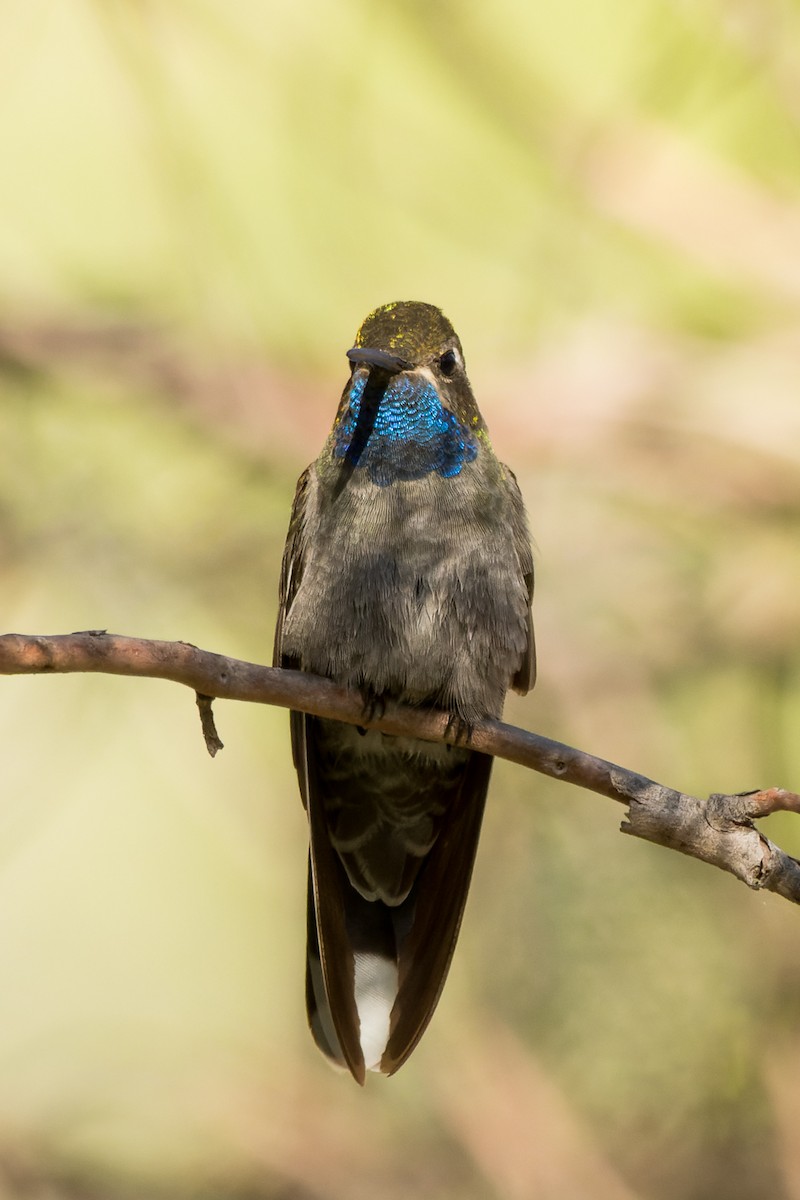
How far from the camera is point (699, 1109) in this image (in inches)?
183

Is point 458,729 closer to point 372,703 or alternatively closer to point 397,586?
point 372,703

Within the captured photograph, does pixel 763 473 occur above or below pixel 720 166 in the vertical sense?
below

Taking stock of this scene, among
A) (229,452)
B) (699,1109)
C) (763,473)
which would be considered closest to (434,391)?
(229,452)

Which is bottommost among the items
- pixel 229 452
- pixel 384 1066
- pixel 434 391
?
pixel 384 1066

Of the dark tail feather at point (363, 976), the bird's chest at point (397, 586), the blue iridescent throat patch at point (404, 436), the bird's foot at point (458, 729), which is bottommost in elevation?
the dark tail feather at point (363, 976)

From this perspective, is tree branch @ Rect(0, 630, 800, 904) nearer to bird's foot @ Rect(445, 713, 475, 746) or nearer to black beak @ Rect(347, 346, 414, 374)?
bird's foot @ Rect(445, 713, 475, 746)

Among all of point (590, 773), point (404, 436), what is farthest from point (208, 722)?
point (404, 436)

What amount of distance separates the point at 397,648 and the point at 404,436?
1.66 ft

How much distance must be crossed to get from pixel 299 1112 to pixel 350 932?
2.14 metres

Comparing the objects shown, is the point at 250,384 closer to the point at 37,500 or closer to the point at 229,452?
the point at 229,452

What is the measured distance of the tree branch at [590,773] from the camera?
1.90 m

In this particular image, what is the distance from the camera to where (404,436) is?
287 cm

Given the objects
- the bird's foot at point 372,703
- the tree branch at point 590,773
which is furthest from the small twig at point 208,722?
the bird's foot at point 372,703

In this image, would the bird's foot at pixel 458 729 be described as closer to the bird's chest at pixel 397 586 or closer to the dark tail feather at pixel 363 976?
the bird's chest at pixel 397 586
